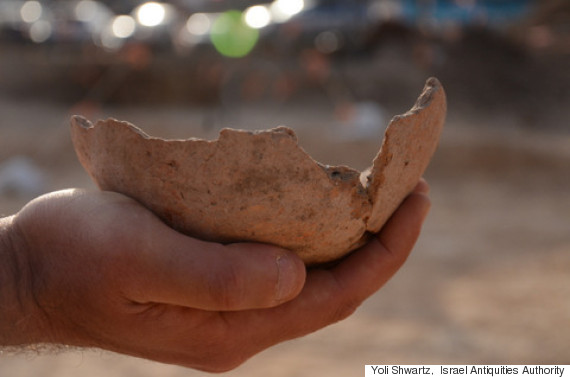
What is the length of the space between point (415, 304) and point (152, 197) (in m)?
3.95

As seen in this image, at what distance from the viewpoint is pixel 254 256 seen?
5.39 feet

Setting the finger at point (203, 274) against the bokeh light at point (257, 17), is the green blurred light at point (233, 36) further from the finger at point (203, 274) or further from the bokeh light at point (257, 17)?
the finger at point (203, 274)

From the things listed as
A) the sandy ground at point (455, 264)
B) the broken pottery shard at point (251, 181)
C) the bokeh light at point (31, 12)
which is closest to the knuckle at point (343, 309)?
the broken pottery shard at point (251, 181)

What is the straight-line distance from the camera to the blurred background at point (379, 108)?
16.0 ft

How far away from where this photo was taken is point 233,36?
1420 cm

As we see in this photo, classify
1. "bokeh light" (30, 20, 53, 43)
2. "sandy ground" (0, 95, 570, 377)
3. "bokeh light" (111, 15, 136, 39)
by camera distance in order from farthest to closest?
"bokeh light" (30, 20, 53, 43)
"bokeh light" (111, 15, 136, 39)
"sandy ground" (0, 95, 570, 377)

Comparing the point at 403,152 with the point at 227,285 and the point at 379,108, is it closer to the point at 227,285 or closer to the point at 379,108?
the point at 227,285

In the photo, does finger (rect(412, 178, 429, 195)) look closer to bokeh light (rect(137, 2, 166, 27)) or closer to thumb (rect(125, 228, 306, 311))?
thumb (rect(125, 228, 306, 311))

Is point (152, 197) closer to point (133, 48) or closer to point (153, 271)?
point (153, 271)

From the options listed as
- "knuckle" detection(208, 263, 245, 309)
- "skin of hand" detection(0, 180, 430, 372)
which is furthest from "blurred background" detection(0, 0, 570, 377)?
"knuckle" detection(208, 263, 245, 309)

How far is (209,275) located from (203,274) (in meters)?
0.02

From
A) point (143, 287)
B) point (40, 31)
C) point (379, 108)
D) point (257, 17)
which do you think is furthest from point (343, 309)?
point (40, 31)

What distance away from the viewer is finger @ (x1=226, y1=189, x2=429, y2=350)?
185cm

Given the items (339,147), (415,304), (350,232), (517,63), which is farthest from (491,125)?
(350,232)
